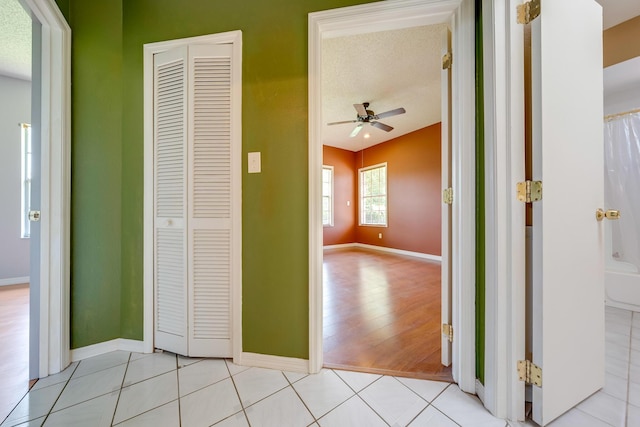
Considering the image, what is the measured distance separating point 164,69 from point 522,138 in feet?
6.99

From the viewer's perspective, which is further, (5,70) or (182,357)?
(5,70)

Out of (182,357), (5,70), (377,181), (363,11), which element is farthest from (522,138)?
(5,70)

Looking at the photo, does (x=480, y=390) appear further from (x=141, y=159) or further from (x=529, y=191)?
(x=141, y=159)

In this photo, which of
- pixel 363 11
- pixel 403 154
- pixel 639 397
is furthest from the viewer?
pixel 403 154

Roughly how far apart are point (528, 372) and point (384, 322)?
3.52ft

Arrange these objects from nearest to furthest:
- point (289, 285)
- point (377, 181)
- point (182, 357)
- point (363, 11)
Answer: point (363, 11), point (289, 285), point (182, 357), point (377, 181)

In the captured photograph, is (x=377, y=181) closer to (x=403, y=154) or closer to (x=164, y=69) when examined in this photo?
(x=403, y=154)

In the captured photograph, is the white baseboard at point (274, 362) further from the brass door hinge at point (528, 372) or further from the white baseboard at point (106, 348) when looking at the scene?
the brass door hinge at point (528, 372)

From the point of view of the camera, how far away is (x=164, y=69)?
5.15ft

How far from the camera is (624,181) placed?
230cm

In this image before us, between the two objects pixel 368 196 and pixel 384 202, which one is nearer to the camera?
pixel 384 202

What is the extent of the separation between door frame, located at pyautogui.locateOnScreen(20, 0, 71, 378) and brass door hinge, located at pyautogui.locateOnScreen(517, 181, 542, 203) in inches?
97.8

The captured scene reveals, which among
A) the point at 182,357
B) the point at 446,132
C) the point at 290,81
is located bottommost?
the point at 182,357

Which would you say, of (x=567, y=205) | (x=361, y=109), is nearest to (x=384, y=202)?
(x=361, y=109)
